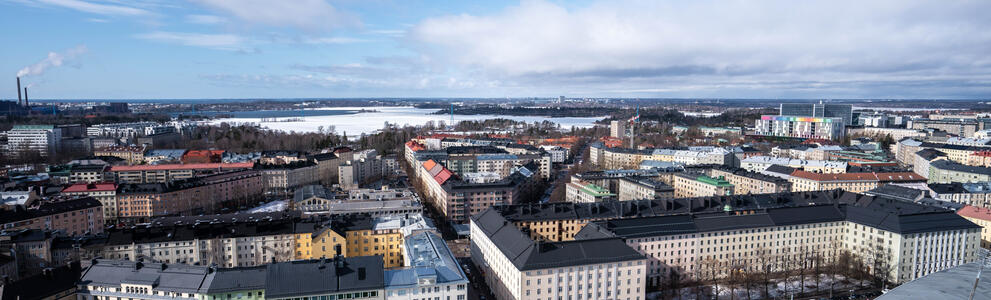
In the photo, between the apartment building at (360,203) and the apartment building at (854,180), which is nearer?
the apartment building at (360,203)

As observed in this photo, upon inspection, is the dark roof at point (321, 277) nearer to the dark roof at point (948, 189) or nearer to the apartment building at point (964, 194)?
the apartment building at point (964, 194)

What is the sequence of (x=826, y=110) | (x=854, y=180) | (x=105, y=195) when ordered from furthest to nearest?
(x=826, y=110), (x=854, y=180), (x=105, y=195)

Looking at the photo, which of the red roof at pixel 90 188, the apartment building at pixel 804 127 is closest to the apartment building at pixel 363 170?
the red roof at pixel 90 188

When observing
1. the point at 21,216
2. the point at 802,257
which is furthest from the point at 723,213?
the point at 21,216

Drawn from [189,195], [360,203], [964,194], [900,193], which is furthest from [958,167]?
[189,195]

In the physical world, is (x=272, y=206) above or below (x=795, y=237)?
below

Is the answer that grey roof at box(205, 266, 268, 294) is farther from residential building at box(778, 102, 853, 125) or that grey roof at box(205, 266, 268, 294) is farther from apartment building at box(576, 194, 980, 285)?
residential building at box(778, 102, 853, 125)

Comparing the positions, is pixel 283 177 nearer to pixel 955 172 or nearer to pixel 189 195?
pixel 189 195
